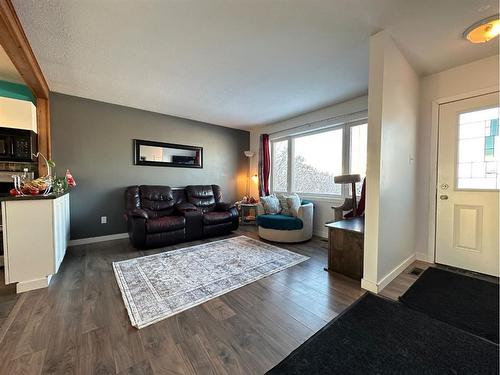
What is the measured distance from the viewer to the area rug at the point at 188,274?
1785 millimetres

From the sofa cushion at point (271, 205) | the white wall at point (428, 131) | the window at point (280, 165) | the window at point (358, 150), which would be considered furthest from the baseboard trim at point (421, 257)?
the window at point (280, 165)

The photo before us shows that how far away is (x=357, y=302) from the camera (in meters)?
1.85

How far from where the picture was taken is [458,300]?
1887 millimetres

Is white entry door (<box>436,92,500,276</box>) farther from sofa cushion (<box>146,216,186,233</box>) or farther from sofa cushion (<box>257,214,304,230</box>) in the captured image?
sofa cushion (<box>146,216,186,233</box>)

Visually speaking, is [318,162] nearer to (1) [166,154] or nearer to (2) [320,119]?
(2) [320,119]

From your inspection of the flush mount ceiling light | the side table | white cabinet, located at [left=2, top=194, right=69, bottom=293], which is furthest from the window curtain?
white cabinet, located at [left=2, top=194, right=69, bottom=293]

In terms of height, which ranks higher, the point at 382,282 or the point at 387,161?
the point at 387,161

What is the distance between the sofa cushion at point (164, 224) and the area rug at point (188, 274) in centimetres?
41

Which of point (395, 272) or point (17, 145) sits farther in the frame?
point (17, 145)

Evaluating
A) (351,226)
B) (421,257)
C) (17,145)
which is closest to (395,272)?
(351,226)

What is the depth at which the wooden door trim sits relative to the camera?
1.61 m

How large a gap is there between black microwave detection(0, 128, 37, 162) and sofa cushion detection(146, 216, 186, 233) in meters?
1.84

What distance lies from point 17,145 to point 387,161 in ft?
15.0

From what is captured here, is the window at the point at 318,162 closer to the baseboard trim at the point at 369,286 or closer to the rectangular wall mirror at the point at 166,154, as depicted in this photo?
the baseboard trim at the point at 369,286
